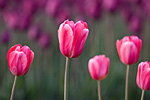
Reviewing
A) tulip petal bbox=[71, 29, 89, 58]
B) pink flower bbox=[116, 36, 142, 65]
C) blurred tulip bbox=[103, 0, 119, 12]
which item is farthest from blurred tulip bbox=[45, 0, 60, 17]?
tulip petal bbox=[71, 29, 89, 58]

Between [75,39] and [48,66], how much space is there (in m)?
2.03

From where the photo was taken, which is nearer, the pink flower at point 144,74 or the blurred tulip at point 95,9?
the pink flower at point 144,74

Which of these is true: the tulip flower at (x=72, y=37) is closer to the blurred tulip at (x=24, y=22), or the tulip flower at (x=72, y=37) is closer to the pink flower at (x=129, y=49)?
the pink flower at (x=129, y=49)

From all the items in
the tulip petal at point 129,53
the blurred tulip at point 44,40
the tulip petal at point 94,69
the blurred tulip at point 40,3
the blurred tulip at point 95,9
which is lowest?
the tulip petal at point 94,69

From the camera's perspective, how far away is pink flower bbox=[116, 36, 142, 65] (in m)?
1.16

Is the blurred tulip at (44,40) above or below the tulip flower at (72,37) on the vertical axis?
above

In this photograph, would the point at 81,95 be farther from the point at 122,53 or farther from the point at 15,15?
the point at 122,53

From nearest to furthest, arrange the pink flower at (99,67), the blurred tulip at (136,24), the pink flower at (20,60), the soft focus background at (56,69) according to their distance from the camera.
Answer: the pink flower at (20,60) → the pink flower at (99,67) → the soft focus background at (56,69) → the blurred tulip at (136,24)

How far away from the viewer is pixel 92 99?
8.13 feet

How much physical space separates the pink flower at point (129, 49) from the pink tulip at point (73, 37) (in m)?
0.20

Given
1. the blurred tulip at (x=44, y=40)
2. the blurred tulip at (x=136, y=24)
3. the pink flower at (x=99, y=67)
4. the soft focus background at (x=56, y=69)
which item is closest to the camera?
the pink flower at (x=99, y=67)

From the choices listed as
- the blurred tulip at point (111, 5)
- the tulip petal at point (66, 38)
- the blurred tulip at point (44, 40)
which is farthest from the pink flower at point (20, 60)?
the blurred tulip at point (111, 5)

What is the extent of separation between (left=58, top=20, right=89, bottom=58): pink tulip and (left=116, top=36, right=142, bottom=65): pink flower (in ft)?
0.64

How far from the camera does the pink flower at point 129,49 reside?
1155 millimetres
